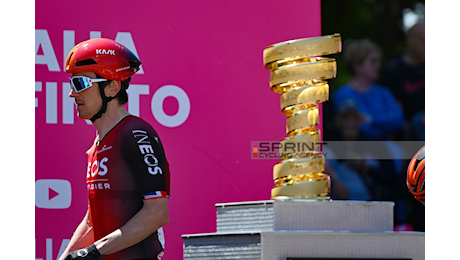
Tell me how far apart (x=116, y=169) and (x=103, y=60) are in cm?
50

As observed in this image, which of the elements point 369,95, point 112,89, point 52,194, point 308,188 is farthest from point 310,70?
point 369,95

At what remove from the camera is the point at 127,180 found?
2.83 m

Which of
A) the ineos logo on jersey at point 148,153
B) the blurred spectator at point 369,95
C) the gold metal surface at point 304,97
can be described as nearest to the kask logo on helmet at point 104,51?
the ineos logo on jersey at point 148,153

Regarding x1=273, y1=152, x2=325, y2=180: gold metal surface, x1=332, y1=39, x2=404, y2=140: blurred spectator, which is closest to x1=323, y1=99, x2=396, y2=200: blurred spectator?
x1=332, y1=39, x2=404, y2=140: blurred spectator

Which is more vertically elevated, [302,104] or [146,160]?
[302,104]

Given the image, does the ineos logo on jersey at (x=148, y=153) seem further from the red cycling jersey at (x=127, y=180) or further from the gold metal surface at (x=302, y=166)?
the gold metal surface at (x=302, y=166)

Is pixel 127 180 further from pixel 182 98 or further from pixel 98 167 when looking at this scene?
pixel 182 98

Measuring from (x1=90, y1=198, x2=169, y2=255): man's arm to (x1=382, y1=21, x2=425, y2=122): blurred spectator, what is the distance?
11.6 ft

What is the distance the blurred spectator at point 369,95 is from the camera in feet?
18.8

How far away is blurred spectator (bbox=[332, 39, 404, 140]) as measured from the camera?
573 centimetres

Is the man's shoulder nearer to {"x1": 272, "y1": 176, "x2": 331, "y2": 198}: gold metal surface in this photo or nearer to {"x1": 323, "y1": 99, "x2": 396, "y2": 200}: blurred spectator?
{"x1": 272, "y1": 176, "x2": 331, "y2": 198}: gold metal surface
